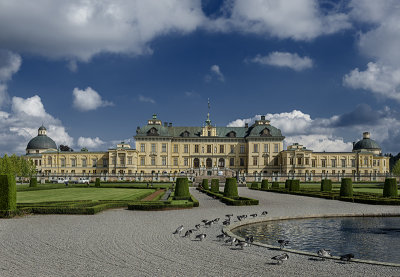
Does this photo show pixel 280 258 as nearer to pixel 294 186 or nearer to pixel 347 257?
pixel 347 257

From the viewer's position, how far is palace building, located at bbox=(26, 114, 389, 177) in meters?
78.9

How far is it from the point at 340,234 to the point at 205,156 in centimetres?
6805

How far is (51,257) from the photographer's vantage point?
378 inches

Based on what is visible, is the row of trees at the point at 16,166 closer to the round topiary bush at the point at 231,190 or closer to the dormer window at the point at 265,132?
the dormer window at the point at 265,132

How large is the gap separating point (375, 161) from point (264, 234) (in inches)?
3213

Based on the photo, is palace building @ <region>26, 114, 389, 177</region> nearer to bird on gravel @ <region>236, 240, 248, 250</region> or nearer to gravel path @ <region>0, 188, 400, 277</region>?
gravel path @ <region>0, 188, 400, 277</region>

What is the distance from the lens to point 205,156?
81625 mm

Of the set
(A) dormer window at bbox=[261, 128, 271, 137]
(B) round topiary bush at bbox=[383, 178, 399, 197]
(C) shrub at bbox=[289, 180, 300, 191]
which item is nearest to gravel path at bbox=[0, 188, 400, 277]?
(B) round topiary bush at bbox=[383, 178, 399, 197]

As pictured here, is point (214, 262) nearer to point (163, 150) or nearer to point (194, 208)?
point (194, 208)

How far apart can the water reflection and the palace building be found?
6123cm

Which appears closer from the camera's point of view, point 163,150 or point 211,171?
point 211,171

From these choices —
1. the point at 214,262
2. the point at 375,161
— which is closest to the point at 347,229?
the point at 214,262

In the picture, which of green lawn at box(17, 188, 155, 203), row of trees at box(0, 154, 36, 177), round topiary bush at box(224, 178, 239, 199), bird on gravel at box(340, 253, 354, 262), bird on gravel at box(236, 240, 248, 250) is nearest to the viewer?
bird on gravel at box(340, 253, 354, 262)

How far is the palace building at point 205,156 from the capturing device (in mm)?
78875
